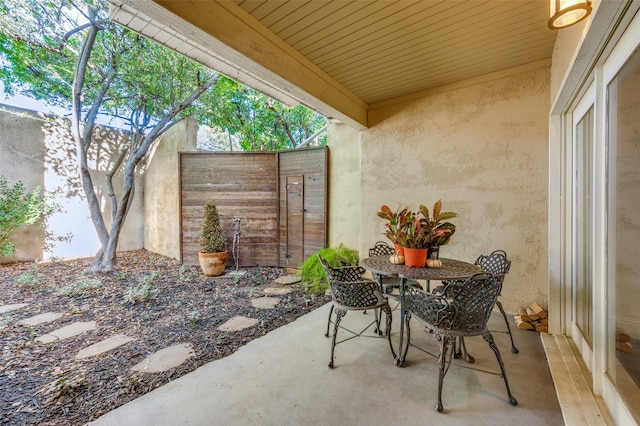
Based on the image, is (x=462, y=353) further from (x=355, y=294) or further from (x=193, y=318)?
(x=193, y=318)

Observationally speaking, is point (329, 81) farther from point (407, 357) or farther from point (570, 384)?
point (570, 384)

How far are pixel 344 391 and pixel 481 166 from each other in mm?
2871

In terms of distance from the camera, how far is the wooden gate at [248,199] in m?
5.33

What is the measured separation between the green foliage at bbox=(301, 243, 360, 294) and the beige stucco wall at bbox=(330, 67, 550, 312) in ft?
2.06

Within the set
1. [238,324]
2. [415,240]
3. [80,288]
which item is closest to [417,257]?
[415,240]

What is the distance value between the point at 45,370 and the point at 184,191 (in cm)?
388

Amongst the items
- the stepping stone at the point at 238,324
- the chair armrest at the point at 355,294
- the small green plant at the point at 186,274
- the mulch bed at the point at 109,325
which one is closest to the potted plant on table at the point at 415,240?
the chair armrest at the point at 355,294

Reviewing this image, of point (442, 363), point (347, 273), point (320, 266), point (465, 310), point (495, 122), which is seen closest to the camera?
point (442, 363)

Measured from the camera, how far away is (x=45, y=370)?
2.08 meters

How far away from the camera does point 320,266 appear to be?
434cm

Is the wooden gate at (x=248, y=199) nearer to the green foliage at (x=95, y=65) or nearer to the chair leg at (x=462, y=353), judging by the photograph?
the green foliage at (x=95, y=65)

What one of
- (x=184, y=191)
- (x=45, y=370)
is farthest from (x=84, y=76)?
(x=45, y=370)

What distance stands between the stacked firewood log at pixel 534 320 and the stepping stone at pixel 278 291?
2.78 metres

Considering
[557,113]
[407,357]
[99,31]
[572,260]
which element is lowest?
[407,357]
